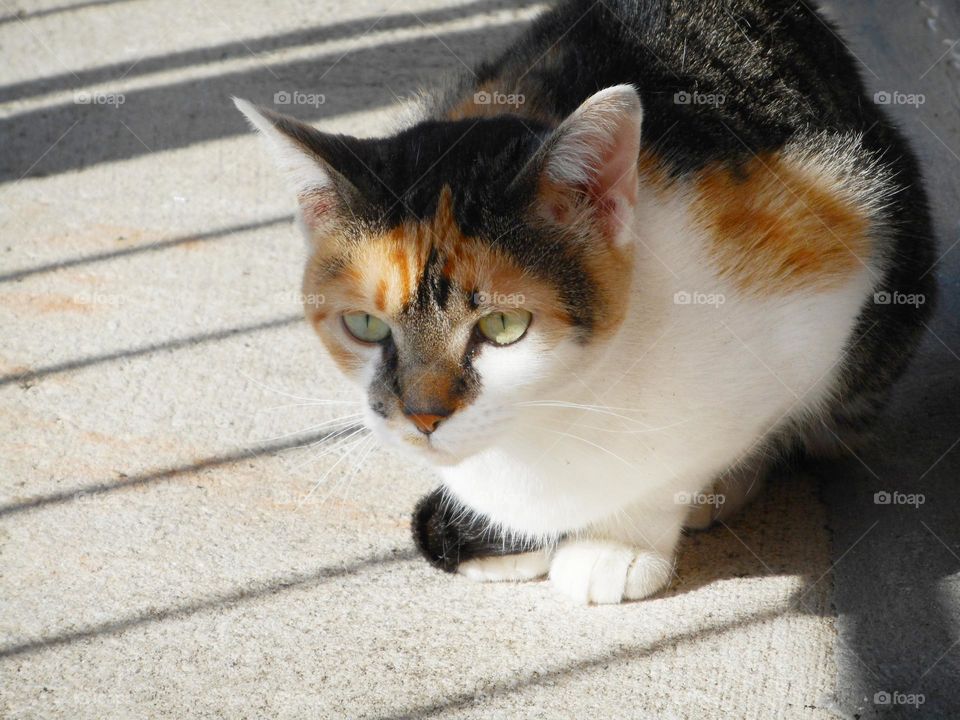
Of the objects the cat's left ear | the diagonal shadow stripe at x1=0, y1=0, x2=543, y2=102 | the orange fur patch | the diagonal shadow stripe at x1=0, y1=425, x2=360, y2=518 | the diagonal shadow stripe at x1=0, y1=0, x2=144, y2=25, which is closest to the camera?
the cat's left ear

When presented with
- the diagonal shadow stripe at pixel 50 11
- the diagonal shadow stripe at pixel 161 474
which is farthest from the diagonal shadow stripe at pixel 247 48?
the diagonal shadow stripe at pixel 161 474

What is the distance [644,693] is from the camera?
226 centimetres

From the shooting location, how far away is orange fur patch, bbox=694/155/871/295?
2.37m

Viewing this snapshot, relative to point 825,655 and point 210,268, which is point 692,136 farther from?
point 210,268

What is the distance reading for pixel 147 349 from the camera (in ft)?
11.0

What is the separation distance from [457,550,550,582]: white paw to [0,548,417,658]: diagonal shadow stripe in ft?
0.59

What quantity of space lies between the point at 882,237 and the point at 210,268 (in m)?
2.30

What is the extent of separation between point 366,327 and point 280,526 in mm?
864

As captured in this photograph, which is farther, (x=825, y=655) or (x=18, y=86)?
(x=18, y=86)

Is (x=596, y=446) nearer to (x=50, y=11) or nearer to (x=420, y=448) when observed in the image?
(x=420, y=448)

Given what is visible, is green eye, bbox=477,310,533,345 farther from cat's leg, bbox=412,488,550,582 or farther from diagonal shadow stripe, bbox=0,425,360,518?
diagonal shadow stripe, bbox=0,425,360,518

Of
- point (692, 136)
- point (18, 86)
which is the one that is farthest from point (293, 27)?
point (692, 136)

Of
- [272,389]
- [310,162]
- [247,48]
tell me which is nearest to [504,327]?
[310,162]

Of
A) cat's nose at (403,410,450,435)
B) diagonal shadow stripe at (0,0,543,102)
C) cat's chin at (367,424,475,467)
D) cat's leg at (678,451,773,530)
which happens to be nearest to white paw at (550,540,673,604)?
cat's leg at (678,451,773,530)
